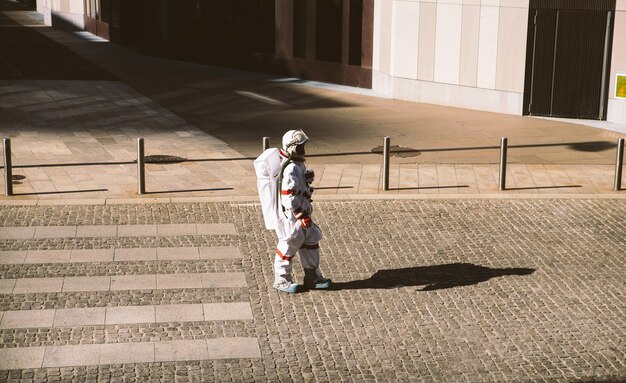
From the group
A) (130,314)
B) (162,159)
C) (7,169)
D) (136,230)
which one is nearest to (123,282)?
(130,314)

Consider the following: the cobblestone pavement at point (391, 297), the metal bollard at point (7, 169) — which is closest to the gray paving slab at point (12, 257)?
the cobblestone pavement at point (391, 297)

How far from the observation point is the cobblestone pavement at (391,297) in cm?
851

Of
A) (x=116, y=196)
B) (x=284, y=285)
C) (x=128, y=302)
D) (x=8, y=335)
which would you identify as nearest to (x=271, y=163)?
(x=284, y=285)

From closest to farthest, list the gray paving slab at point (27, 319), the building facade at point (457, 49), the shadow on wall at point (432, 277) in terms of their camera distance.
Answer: the gray paving slab at point (27, 319) < the shadow on wall at point (432, 277) < the building facade at point (457, 49)

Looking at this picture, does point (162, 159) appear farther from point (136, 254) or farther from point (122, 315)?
point (122, 315)

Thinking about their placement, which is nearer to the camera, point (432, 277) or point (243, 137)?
point (432, 277)

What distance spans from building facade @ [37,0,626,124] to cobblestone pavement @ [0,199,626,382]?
332 inches

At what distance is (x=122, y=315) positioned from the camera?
967cm

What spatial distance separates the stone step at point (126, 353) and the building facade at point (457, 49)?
1508cm

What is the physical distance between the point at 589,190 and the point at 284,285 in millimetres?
7007

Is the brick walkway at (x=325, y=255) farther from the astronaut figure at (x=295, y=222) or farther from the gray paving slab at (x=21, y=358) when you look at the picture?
the astronaut figure at (x=295, y=222)

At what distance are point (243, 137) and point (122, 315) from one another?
10089 mm

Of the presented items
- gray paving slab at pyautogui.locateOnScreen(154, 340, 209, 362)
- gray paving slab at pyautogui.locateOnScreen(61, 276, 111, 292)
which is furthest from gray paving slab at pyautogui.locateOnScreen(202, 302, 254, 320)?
gray paving slab at pyautogui.locateOnScreen(61, 276, 111, 292)

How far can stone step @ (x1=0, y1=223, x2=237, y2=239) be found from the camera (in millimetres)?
12461
